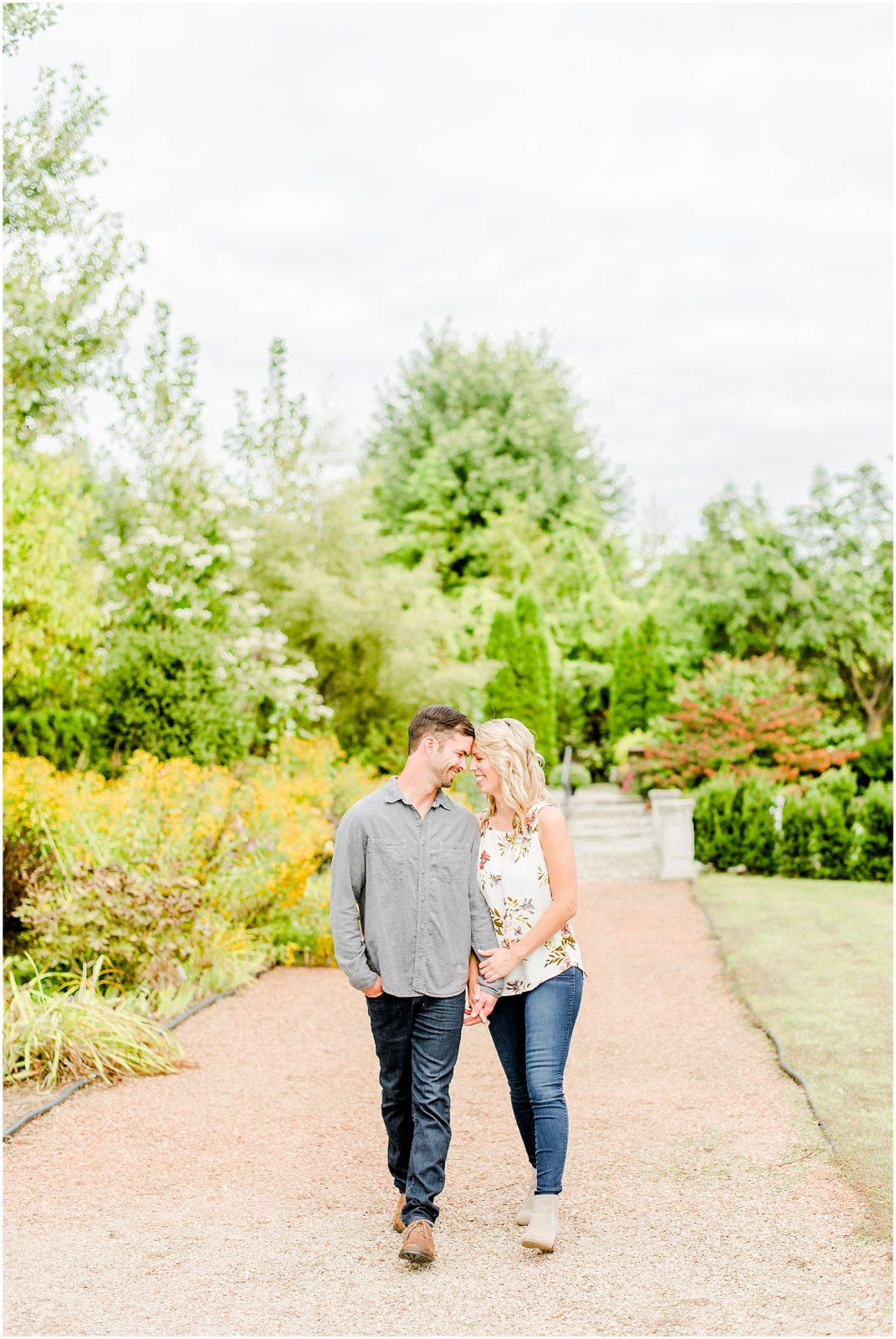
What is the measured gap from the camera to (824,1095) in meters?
5.61

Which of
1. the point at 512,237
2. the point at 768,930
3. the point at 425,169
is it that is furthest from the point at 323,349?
the point at 768,930

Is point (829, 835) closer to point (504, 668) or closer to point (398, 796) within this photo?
point (504, 668)

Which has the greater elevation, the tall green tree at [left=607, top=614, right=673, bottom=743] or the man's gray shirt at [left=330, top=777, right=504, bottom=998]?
the tall green tree at [left=607, top=614, right=673, bottom=743]

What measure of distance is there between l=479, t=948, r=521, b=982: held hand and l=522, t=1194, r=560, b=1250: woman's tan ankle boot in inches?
26.6

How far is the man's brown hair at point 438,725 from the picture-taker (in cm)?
377

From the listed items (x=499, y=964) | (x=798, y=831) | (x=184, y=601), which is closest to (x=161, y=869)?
(x=499, y=964)

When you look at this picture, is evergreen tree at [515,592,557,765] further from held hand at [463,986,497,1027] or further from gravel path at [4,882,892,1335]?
held hand at [463,986,497,1027]

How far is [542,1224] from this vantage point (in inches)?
145

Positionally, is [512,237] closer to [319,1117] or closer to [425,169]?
[425,169]

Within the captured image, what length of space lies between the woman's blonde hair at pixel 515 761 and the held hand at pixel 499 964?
39 centimetres

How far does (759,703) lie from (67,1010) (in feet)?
38.0

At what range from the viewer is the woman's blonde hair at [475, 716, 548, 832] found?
12.5 feet

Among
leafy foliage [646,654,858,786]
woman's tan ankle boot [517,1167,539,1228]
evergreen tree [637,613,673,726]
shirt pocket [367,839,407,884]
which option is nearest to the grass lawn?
woman's tan ankle boot [517,1167,539,1228]

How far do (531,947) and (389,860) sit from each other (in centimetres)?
51
